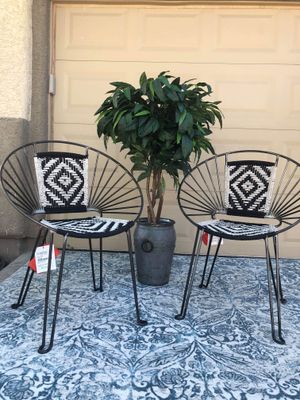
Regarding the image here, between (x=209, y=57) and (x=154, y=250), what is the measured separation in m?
1.44

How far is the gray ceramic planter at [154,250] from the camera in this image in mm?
1905

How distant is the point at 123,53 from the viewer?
2.44 m

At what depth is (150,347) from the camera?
4.23 ft

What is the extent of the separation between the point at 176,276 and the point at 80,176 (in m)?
0.89

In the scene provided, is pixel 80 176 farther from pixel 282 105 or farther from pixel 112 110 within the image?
pixel 282 105

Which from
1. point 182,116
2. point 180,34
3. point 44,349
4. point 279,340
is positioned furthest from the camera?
point 180,34

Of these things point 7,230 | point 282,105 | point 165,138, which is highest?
point 282,105

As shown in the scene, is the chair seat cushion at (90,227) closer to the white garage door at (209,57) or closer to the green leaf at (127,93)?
the green leaf at (127,93)

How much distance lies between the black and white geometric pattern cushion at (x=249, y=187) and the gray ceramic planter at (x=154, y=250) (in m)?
0.38

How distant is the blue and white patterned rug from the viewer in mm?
1058

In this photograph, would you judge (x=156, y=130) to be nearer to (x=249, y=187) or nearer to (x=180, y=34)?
(x=249, y=187)

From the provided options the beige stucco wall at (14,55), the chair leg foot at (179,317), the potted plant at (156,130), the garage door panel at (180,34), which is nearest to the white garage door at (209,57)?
the garage door panel at (180,34)

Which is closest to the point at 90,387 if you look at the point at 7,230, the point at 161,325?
the point at 161,325

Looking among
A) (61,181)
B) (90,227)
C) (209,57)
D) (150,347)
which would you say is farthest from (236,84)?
(150,347)
